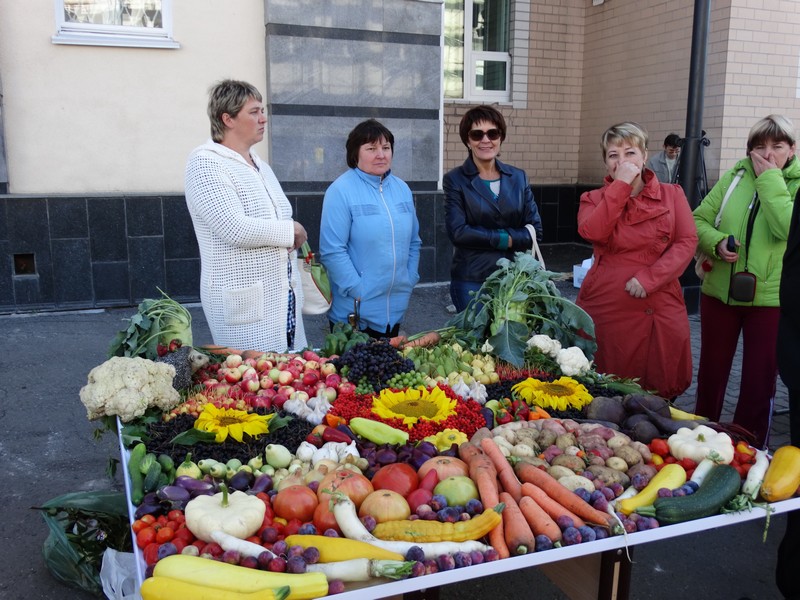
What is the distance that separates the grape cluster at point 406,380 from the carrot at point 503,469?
26.7 inches

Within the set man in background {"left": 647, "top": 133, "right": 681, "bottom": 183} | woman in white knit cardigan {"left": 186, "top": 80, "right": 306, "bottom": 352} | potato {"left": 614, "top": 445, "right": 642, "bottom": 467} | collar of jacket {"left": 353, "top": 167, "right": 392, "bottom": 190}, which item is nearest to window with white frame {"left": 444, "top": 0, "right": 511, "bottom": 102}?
man in background {"left": 647, "top": 133, "right": 681, "bottom": 183}

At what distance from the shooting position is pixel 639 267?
389 centimetres

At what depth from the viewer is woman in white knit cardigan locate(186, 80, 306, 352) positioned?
3656 millimetres

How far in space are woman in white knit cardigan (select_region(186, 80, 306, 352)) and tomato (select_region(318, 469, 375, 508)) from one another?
1674 mm

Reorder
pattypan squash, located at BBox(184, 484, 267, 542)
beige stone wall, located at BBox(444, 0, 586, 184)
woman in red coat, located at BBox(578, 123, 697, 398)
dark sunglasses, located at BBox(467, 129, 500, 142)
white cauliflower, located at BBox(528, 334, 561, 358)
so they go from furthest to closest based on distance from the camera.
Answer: beige stone wall, located at BBox(444, 0, 586, 184)
dark sunglasses, located at BBox(467, 129, 500, 142)
woman in red coat, located at BBox(578, 123, 697, 398)
white cauliflower, located at BBox(528, 334, 561, 358)
pattypan squash, located at BBox(184, 484, 267, 542)

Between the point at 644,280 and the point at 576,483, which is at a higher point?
the point at 644,280

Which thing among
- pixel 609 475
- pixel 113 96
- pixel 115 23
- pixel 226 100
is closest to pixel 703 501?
pixel 609 475

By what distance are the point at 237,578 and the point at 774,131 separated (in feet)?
12.0

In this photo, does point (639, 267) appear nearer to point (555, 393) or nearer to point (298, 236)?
point (555, 393)

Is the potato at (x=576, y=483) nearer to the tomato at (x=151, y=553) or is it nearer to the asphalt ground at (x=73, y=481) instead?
the asphalt ground at (x=73, y=481)

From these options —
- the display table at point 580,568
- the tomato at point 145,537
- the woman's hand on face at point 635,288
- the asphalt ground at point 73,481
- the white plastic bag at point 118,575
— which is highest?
the woman's hand on face at point 635,288

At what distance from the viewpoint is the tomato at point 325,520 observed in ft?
7.31

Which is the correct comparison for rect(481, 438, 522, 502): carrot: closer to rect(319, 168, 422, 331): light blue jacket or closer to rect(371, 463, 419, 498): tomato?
rect(371, 463, 419, 498): tomato

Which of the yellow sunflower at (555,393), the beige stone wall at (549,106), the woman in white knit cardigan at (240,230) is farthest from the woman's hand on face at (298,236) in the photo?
the beige stone wall at (549,106)
